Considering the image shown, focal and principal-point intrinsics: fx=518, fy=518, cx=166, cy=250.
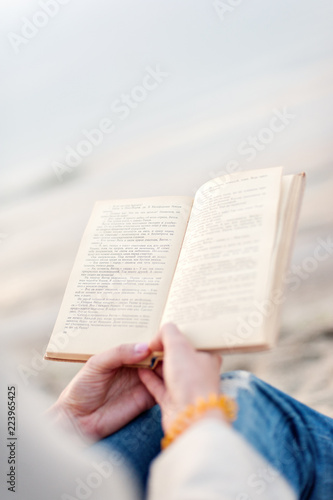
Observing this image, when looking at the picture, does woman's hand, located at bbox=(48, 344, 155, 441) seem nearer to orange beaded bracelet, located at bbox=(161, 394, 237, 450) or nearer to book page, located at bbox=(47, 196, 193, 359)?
book page, located at bbox=(47, 196, 193, 359)

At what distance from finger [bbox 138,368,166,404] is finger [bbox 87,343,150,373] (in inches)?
1.5

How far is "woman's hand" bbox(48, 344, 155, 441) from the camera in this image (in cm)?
73

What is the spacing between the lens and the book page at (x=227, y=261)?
66cm

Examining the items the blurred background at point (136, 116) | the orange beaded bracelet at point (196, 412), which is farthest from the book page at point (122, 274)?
the blurred background at point (136, 116)

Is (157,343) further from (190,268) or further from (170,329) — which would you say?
(190,268)

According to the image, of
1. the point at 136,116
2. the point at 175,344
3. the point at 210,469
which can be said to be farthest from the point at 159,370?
the point at 136,116

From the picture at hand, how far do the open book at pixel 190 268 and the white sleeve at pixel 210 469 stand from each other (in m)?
0.16

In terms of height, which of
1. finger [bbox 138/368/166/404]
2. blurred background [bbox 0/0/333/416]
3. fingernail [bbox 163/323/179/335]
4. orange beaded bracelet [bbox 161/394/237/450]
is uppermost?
blurred background [bbox 0/0/333/416]

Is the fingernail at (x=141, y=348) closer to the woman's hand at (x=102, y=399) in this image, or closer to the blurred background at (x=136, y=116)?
the woman's hand at (x=102, y=399)

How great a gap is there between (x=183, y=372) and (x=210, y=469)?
0.15m

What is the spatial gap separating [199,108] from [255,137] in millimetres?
360

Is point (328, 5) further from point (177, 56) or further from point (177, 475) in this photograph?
point (177, 475)

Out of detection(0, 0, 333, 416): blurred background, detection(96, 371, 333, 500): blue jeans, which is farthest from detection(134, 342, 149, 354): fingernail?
detection(0, 0, 333, 416): blurred background

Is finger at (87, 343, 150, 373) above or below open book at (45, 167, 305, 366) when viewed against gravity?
below
